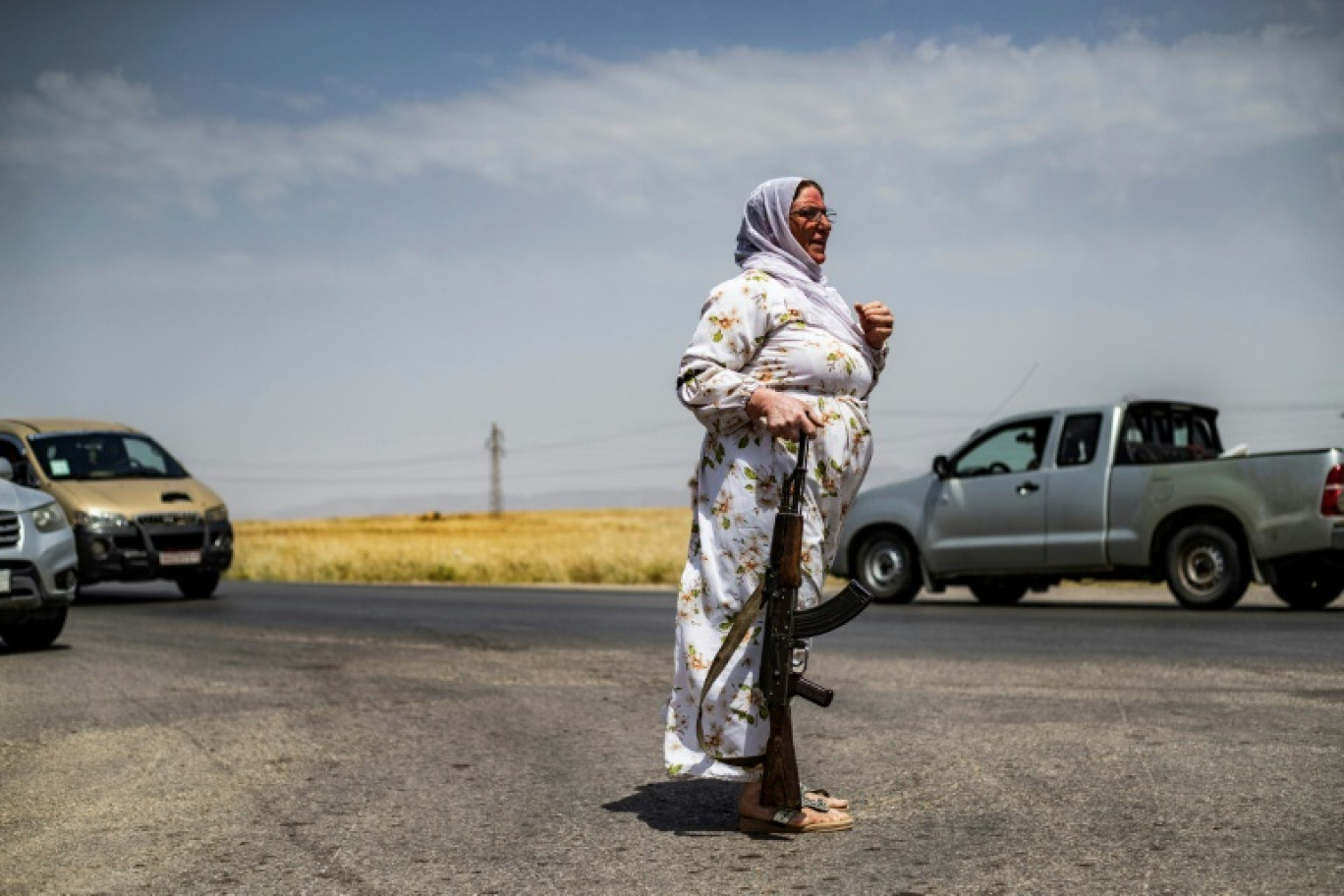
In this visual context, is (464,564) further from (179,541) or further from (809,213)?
(809,213)

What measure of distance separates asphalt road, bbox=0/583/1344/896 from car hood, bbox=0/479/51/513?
1.07 metres

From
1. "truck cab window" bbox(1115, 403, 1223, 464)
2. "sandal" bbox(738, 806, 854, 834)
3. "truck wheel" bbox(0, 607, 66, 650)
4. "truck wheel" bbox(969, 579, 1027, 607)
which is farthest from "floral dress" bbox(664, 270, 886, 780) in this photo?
"truck wheel" bbox(969, 579, 1027, 607)

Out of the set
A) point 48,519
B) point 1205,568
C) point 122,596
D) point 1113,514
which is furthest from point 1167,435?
point 122,596

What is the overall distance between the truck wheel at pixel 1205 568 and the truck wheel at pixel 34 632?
10.0m

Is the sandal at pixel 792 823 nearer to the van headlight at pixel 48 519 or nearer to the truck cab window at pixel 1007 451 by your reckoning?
the van headlight at pixel 48 519

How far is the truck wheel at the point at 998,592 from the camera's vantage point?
63.4 feet

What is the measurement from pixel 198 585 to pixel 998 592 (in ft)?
30.9

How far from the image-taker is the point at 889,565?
61.9ft

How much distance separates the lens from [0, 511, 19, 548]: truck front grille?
11758mm

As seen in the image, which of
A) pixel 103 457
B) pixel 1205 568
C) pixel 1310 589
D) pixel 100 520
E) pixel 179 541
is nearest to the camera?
pixel 1205 568

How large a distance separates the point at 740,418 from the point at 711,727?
3.17 feet

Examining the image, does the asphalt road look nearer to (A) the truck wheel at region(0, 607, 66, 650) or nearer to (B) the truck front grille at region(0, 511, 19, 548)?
(A) the truck wheel at region(0, 607, 66, 650)

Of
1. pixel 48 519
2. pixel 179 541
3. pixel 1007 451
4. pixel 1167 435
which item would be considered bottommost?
pixel 179 541

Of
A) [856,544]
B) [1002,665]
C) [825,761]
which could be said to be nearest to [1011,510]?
[856,544]
